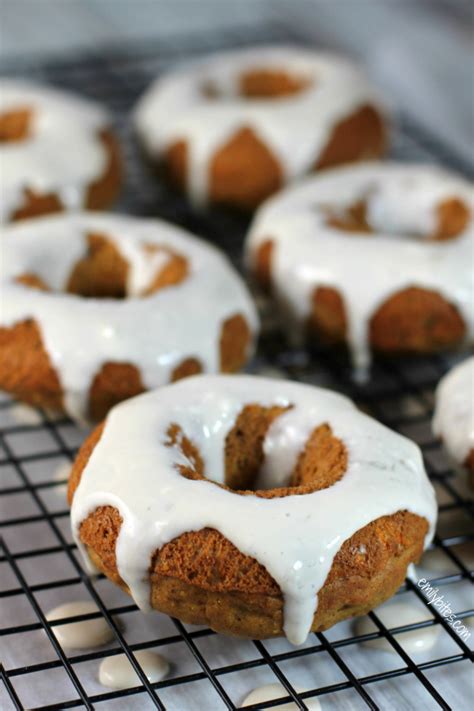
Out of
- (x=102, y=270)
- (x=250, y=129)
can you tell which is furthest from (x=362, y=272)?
(x=250, y=129)

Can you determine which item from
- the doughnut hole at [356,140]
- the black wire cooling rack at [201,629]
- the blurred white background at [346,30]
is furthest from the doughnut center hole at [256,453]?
the blurred white background at [346,30]

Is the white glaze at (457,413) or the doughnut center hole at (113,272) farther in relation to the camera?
the doughnut center hole at (113,272)

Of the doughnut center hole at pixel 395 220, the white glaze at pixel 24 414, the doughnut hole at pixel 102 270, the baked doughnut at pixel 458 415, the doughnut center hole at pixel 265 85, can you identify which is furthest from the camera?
the doughnut center hole at pixel 265 85

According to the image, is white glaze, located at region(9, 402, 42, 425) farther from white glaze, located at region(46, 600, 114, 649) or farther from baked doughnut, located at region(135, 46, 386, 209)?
baked doughnut, located at region(135, 46, 386, 209)

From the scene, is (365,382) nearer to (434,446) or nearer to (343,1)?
(434,446)

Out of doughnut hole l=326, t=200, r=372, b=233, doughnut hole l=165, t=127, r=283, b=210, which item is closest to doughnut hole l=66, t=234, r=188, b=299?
doughnut hole l=326, t=200, r=372, b=233

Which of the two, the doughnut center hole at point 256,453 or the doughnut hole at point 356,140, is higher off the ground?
the doughnut hole at point 356,140

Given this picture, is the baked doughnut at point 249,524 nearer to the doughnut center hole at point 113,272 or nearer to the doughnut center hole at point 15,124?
the doughnut center hole at point 113,272
